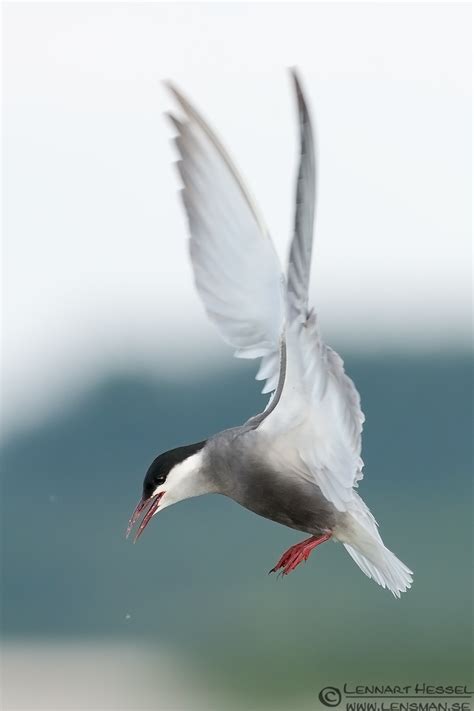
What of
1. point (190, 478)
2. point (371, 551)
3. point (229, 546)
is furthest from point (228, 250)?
point (229, 546)

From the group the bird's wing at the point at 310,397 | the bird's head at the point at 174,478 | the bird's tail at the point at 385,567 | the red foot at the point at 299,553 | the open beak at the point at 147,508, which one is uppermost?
the bird's wing at the point at 310,397

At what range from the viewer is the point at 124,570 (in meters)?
11.6

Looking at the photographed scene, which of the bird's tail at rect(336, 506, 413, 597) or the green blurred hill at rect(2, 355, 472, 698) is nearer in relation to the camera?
the bird's tail at rect(336, 506, 413, 597)

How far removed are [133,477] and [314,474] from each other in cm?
755

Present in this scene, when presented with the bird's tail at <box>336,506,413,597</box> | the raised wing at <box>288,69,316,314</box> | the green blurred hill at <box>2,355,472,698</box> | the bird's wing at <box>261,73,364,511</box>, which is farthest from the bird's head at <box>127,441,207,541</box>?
the green blurred hill at <box>2,355,472,698</box>

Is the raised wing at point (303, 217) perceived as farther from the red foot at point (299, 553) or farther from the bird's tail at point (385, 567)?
the bird's tail at point (385, 567)

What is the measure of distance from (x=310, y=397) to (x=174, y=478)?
0.60 m

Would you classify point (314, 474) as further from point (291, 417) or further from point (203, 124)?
point (203, 124)

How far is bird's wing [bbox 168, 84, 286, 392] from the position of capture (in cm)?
430

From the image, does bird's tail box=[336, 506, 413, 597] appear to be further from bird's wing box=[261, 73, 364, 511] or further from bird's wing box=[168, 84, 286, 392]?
bird's wing box=[168, 84, 286, 392]

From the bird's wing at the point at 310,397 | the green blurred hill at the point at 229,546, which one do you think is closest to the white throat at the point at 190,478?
the bird's wing at the point at 310,397

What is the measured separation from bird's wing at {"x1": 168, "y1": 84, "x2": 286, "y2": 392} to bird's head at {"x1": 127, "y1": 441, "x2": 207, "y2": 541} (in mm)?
390

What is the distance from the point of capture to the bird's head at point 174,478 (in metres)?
4.67

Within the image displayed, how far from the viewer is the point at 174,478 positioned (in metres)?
4.69
